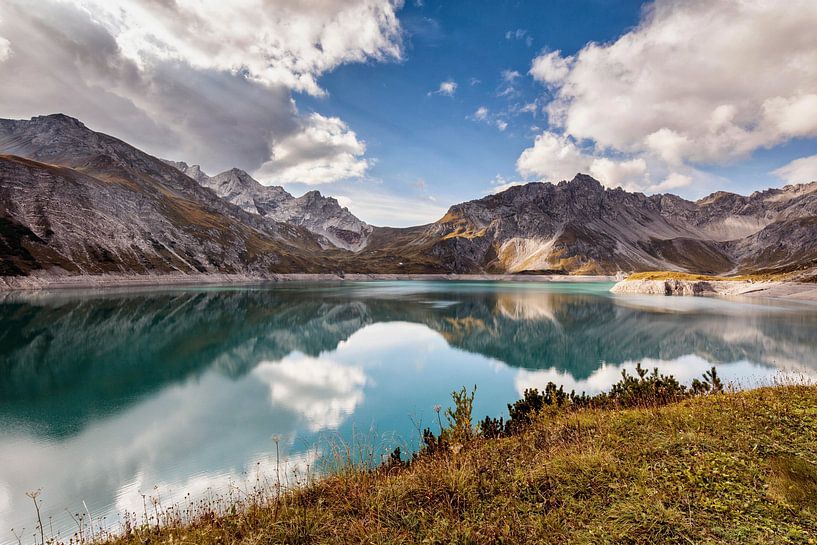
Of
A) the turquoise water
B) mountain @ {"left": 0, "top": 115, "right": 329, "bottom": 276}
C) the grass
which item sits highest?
mountain @ {"left": 0, "top": 115, "right": 329, "bottom": 276}

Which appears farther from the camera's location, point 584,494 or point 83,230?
point 83,230

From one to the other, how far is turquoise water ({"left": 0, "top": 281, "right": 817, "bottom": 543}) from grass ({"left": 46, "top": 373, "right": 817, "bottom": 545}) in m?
8.53

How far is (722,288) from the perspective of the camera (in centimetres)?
11188

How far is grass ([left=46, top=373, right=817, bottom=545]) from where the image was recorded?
20.4 feet

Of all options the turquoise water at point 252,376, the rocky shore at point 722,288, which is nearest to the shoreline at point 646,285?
the rocky shore at point 722,288

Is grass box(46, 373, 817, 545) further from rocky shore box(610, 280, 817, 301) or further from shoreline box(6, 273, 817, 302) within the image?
rocky shore box(610, 280, 817, 301)

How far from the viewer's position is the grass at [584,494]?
6.22m

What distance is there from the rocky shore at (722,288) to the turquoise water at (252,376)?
39.5 metres

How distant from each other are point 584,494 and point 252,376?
29105 millimetres

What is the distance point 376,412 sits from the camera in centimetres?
2278

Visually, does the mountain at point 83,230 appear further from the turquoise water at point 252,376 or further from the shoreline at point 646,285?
the turquoise water at point 252,376

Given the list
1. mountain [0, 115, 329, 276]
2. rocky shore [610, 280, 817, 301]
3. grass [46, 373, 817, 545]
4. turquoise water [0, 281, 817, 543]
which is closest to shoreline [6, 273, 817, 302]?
rocky shore [610, 280, 817, 301]

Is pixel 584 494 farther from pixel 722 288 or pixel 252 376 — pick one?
pixel 722 288

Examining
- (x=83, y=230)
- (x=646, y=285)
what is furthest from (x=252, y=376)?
(x=83, y=230)
